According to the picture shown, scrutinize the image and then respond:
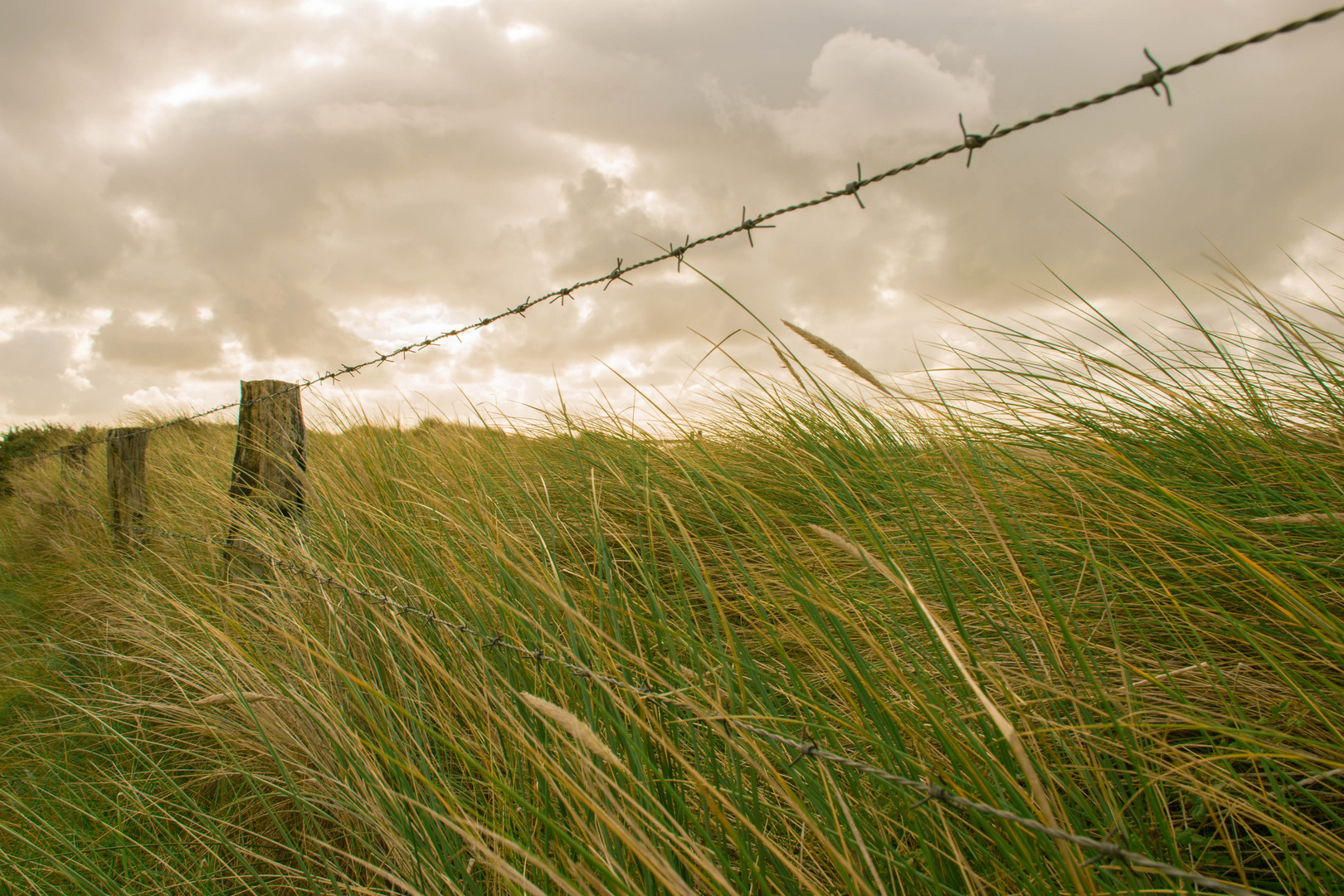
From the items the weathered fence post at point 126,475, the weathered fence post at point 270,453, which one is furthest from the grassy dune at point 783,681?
the weathered fence post at point 126,475

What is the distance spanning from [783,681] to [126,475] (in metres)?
4.75

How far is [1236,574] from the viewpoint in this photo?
4.75ft

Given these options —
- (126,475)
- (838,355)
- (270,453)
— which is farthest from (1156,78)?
(126,475)

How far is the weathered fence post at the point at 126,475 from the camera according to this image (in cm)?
416

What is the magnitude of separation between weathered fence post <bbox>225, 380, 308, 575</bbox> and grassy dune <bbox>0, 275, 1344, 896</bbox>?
0.16 meters

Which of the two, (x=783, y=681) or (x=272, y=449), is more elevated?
(x=272, y=449)

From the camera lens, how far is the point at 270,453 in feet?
9.31

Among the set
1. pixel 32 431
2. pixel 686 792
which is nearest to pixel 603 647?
pixel 686 792

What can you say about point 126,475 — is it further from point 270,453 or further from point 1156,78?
point 1156,78

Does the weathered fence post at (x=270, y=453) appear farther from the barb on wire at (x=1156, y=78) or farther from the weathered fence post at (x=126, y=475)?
the barb on wire at (x=1156, y=78)

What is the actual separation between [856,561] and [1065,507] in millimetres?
606

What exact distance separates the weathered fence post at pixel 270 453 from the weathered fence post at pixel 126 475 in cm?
185

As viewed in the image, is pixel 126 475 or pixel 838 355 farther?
pixel 126 475

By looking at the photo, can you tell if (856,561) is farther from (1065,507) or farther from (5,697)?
(5,697)
